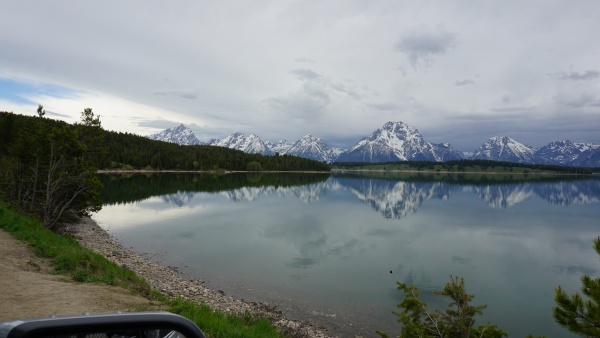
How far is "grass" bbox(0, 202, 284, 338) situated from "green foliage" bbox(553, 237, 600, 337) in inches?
333

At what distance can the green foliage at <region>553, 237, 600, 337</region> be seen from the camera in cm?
793

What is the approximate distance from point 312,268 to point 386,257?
924 cm

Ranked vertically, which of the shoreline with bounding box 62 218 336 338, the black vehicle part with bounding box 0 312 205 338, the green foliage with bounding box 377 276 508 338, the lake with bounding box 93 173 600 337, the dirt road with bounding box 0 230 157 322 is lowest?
the lake with bounding box 93 173 600 337

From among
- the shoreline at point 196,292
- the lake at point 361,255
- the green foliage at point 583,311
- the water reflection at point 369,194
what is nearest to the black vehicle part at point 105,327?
the green foliage at point 583,311

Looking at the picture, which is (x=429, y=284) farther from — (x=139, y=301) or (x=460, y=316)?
(x=139, y=301)

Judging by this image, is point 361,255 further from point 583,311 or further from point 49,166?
point 49,166

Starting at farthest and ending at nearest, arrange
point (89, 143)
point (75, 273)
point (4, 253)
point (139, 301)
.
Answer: point (89, 143) < point (4, 253) < point (75, 273) < point (139, 301)

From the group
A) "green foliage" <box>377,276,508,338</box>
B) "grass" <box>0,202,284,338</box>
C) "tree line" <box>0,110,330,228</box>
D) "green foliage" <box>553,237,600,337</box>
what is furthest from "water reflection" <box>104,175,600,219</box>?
"green foliage" <box>553,237,600,337</box>

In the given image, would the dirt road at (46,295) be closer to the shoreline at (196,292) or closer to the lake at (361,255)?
the shoreline at (196,292)

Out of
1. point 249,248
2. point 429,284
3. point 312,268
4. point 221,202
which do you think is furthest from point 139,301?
point 221,202

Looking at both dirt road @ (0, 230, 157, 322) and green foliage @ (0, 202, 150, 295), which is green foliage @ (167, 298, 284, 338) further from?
green foliage @ (0, 202, 150, 295)

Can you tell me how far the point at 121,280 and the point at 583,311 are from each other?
15.8 m

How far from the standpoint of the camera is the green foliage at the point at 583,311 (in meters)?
7.93

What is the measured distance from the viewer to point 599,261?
36750 mm
